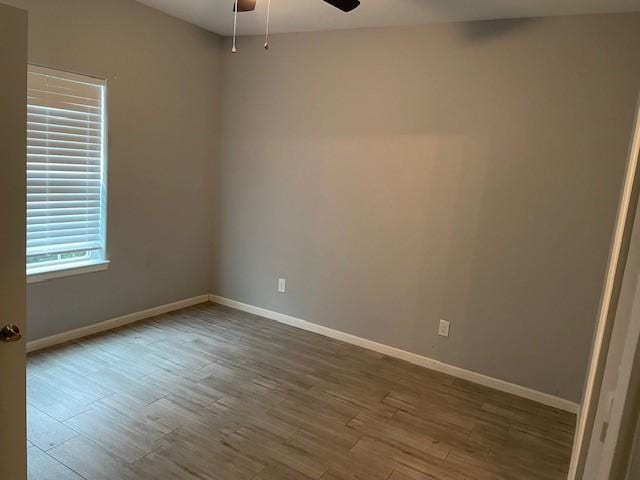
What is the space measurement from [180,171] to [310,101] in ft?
4.41

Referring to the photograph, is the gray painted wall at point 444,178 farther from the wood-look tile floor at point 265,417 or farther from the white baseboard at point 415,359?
the wood-look tile floor at point 265,417

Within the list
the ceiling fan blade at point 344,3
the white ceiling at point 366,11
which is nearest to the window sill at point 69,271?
the white ceiling at point 366,11

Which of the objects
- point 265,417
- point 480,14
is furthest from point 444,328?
Answer: point 480,14

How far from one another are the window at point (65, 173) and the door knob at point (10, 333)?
1.97m

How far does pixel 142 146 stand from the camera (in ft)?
12.1

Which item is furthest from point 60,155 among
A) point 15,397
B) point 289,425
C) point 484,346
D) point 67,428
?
point 484,346

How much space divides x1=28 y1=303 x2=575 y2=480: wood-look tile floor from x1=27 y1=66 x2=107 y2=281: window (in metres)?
0.70

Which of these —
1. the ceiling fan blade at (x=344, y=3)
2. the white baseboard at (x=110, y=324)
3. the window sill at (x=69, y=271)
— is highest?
the ceiling fan blade at (x=344, y=3)

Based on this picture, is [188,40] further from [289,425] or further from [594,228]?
[594,228]

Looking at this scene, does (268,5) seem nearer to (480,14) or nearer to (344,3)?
(344,3)

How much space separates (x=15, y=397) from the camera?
4.84 ft

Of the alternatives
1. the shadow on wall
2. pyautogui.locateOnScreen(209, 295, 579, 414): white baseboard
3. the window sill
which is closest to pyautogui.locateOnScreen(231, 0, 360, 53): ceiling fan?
the shadow on wall

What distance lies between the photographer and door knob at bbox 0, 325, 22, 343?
138 cm

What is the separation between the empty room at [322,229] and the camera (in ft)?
8.22
